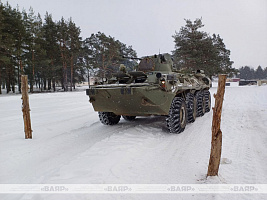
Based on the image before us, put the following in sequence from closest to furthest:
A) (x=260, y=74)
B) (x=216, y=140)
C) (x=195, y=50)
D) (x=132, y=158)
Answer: (x=216, y=140) < (x=132, y=158) < (x=195, y=50) < (x=260, y=74)

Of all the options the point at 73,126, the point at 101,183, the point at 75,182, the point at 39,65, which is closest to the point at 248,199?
the point at 101,183

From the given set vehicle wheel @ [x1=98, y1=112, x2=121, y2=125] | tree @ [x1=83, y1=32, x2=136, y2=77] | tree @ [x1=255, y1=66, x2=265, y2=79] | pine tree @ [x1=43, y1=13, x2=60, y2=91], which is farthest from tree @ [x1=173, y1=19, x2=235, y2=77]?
tree @ [x1=255, y1=66, x2=265, y2=79]

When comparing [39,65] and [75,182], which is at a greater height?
[39,65]

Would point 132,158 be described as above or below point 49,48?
below

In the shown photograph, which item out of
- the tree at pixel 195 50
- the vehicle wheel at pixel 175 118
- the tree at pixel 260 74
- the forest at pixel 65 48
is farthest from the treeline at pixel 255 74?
the vehicle wheel at pixel 175 118

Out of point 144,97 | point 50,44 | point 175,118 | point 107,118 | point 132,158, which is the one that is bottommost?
point 132,158

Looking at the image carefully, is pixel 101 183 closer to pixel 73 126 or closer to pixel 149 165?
pixel 149 165

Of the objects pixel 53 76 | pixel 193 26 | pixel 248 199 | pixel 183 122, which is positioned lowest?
pixel 248 199

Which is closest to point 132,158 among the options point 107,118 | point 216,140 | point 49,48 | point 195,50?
point 216,140

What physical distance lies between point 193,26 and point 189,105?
1016 inches

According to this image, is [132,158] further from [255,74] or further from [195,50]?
[255,74]

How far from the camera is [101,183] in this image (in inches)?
113

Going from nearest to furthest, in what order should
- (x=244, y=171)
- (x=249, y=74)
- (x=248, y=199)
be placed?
(x=248, y=199) < (x=244, y=171) < (x=249, y=74)

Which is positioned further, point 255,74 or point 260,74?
point 255,74
